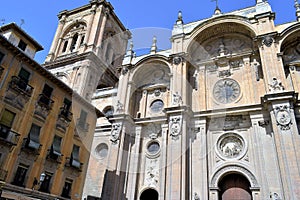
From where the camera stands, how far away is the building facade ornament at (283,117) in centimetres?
1412

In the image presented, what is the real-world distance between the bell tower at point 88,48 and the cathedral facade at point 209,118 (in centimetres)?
780

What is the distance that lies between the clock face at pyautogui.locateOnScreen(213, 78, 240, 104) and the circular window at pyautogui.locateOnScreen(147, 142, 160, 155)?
5755 mm

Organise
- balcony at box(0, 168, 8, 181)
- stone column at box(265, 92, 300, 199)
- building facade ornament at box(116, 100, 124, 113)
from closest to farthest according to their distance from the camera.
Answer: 1. stone column at box(265, 92, 300, 199)
2. balcony at box(0, 168, 8, 181)
3. building facade ornament at box(116, 100, 124, 113)

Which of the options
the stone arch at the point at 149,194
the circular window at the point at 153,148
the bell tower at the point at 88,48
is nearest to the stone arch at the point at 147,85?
the circular window at the point at 153,148

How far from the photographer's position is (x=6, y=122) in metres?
14.8

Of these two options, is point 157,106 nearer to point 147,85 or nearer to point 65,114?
point 147,85

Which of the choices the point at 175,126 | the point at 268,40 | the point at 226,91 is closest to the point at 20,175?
the point at 175,126

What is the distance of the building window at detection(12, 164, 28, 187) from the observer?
1473cm

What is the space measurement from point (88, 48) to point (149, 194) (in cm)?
2168

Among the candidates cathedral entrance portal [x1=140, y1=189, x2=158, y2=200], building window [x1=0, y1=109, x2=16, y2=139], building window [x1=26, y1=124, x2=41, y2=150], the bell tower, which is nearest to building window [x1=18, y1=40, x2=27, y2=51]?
building window [x1=0, y1=109, x2=16, y2=139]

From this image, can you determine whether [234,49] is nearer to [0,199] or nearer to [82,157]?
[82,157]

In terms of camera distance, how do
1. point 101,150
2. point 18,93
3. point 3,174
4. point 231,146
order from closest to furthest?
point 3,174
point 18,93
point 231,146
point 101,150

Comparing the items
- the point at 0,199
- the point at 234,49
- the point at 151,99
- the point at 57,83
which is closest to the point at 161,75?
the point at 151,99

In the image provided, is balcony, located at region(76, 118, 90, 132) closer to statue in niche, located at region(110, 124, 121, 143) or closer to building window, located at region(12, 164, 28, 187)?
statue in niche, located at region(110, 124, 121, 143)
